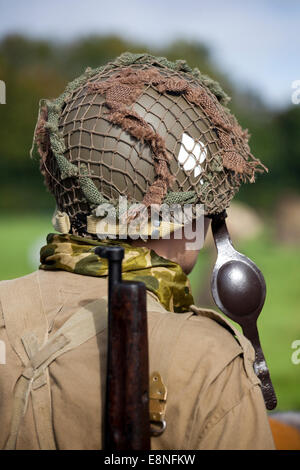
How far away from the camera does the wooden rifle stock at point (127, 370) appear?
147 centimetres

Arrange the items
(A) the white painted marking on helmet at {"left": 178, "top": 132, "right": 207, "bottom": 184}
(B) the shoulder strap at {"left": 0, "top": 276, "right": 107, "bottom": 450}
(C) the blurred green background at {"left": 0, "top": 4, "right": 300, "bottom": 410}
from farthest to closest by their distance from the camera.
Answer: (C) the blurred green background at {"left": 0, "top": 4, "right": 300, "bottom": 410} < (A) the white painted marking on helmet at {"left": 178, "top": 132, "right": 207, "bottom": 184} < (B) the shoulder strap at {"left": 0, "top": 276, "right": 107, "bottom": 450}

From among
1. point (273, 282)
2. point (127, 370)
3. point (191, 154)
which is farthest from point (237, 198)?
point (127, 370)

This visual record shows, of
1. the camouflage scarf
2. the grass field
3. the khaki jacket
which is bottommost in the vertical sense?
the grass field

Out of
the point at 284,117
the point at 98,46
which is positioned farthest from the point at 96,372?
the point at 98,46

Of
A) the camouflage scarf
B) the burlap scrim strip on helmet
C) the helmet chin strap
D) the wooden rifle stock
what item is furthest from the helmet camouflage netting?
the wooden rifle stock

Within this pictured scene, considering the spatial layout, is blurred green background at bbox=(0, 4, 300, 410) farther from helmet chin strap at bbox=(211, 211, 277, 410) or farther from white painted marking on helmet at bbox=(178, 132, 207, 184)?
white painted marking on helmet at bbox=(178, 132, 207, 184)

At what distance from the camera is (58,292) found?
6.02ft

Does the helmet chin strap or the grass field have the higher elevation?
the helmet chin strap

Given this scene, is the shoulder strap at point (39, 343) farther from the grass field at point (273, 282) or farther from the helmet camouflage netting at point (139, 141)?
the grass field at point (273, 282)

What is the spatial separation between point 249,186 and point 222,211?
938 inches

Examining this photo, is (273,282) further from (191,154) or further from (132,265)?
(132,265)

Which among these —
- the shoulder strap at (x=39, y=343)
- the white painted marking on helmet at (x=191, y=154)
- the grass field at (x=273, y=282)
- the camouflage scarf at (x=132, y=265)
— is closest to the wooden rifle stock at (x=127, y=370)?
the shoulder strap at (x=39, y=343)

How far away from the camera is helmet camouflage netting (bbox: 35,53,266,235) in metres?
1.92

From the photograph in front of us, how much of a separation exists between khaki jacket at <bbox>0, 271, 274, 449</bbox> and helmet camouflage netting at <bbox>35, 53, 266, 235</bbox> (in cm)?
39
